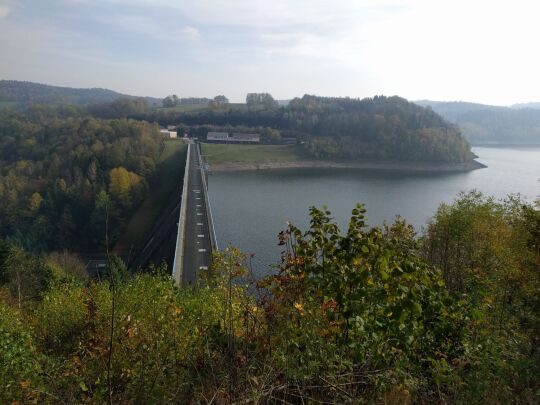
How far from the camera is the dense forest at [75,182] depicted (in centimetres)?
3012

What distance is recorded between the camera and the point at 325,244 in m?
2.37

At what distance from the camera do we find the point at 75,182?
34.1 metres

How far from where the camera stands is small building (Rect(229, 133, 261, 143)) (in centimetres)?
6272

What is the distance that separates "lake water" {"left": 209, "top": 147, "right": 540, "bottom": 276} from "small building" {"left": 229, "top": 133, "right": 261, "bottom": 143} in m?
15.4

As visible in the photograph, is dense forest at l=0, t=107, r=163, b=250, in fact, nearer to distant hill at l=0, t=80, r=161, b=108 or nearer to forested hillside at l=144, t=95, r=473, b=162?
forested hillside at l=144, t=95, r=473, b=162

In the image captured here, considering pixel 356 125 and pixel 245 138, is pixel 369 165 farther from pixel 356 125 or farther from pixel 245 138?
pixel 245 138

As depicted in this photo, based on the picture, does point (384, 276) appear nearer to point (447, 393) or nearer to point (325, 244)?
point (325, 244)

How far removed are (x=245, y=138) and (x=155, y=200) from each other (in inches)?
1261

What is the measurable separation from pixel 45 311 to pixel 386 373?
5.55 m

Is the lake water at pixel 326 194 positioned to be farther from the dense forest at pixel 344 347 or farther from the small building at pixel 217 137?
the small building at pixel 217 137

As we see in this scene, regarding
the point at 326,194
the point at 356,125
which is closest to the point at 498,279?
the point at 326,194

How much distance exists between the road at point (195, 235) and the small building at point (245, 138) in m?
33.1

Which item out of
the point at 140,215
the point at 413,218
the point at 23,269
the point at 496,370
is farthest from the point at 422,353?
the point at 140,215

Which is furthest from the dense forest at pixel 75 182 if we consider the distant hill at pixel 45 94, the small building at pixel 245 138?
the distant hill at pixel 45 94
